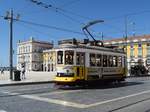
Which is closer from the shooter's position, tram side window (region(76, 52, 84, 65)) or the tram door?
the tram door

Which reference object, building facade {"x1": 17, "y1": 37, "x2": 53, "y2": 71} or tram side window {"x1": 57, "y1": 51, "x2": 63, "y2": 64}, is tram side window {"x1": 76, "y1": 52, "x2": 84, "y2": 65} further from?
building facade {"x1": 17, "y1": 37, "x2": 53, "y2": 71}

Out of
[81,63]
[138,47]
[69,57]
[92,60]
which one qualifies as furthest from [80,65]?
[138,47]

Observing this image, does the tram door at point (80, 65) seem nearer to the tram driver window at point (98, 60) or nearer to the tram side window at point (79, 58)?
the tram side window at point (79, 58)

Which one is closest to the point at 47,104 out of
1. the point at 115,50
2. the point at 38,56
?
the point at 115,50

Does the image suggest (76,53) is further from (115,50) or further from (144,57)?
(144,57)

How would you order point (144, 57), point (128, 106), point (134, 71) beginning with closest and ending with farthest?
point (128, 106) → point (134, 71) → point (144, 57)

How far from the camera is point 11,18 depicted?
33.1 m

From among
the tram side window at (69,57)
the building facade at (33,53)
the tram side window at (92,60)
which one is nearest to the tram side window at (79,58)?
the tram side window at (69,57)

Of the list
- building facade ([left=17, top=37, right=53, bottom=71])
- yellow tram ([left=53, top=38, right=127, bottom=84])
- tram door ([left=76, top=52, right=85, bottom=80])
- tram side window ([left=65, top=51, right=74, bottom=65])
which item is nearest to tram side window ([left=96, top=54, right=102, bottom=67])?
yellow tram ([left=53, top=38, right=127, bottom=84])

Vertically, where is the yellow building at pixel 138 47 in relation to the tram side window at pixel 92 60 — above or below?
above

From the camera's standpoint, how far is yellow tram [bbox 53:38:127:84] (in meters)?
22.6

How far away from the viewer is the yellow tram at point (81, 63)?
22.6 meters

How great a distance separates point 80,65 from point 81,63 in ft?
0.61

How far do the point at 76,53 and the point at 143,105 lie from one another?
9.35m
